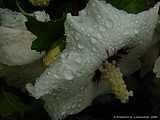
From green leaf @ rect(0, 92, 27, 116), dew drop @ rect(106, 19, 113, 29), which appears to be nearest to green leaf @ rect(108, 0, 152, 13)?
dew drop @ rect(106, 19, 113, 29)

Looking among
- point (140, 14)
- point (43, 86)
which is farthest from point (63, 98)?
point (140, 14)

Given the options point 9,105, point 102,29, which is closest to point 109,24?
point 102,29

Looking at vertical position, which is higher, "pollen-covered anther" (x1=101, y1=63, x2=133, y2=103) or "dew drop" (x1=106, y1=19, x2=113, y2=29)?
"dew drop" (x1=106, y1=19, x2=113, y2=29)

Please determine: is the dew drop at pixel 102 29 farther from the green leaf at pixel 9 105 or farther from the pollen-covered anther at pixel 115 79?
the green leaf at pixel 9 105

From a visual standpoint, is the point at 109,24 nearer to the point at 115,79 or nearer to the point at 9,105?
the point at 115,79

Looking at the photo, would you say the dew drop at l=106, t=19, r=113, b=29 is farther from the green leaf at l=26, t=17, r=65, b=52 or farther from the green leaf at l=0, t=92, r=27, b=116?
the green leaf at l=0, t=92, r=27, b=116

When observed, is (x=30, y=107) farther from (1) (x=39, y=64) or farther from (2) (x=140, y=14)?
(2) (x=140, y=14)
